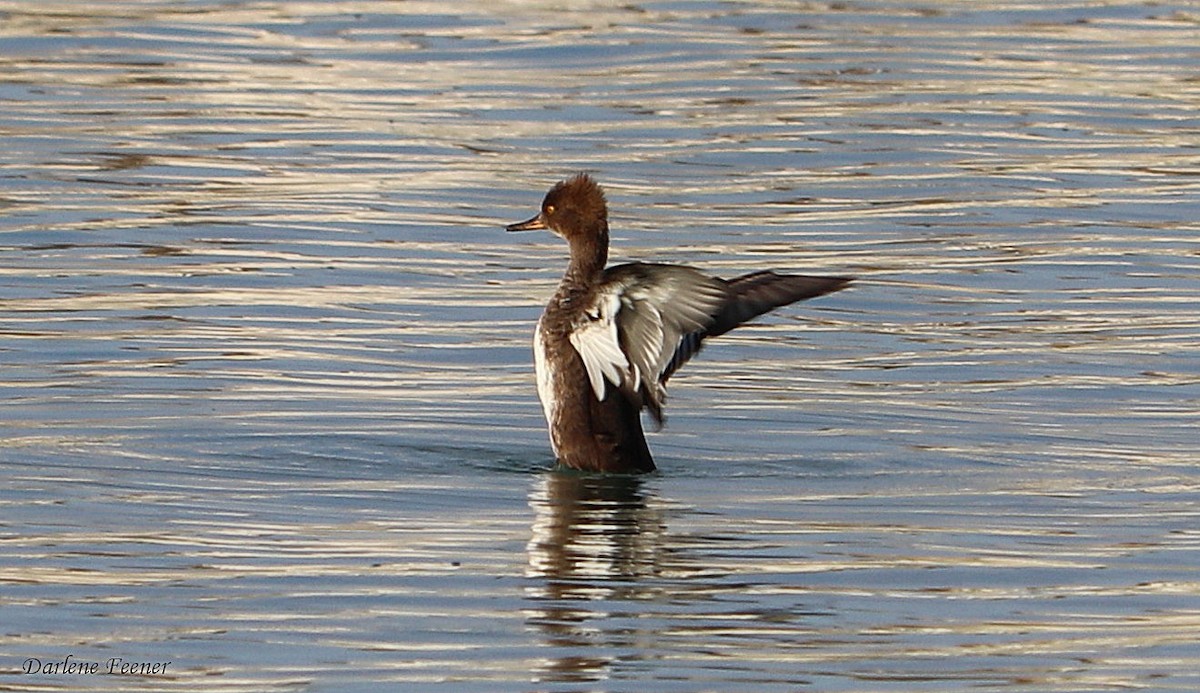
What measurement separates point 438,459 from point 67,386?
1.96 meters

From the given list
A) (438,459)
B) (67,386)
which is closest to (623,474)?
(438,459)

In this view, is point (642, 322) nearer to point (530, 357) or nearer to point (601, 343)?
point (601, 343)

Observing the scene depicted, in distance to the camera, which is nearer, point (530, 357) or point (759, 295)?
point (759, 295)

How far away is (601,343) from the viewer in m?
9.30
